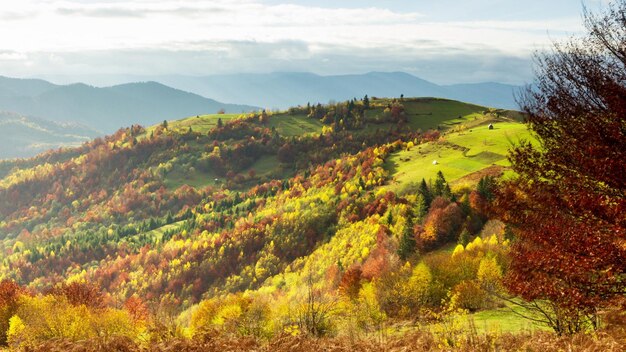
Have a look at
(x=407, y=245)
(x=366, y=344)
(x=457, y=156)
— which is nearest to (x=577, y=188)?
(x=366, y=344)

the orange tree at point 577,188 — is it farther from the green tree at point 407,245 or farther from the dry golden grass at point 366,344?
the green tree at point 407,245

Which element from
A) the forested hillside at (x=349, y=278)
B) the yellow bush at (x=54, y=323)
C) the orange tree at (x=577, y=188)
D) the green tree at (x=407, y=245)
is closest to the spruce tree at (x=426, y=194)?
the forested hillside at (x=349, y=278)

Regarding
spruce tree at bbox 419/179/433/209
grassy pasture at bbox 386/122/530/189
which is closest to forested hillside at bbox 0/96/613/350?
spruce tree at bbox 419/179/433/209

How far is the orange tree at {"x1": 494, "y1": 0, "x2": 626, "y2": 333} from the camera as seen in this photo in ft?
58.1

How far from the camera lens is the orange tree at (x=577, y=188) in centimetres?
1770

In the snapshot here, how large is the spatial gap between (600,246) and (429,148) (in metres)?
175

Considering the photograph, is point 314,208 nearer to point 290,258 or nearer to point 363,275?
point 290,258

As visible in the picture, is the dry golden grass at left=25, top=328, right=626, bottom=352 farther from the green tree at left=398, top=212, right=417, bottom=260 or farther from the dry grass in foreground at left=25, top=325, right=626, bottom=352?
the green tree at left=398, top=212, right=417, bottom=260

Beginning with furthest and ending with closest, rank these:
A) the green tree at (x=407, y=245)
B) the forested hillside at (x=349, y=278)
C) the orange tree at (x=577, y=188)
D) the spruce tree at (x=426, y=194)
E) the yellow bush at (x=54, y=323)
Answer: the spruce tree at (x=426, y=194) < the green tree at (x=407, y=245) < the yellow bush at (x=54, y=323) < the forested hillside at (x=349, y=278) < the orange tree at (x=577, y=188)

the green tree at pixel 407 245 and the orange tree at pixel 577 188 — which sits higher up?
the orange tree at pixel 577 188

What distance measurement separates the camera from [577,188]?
2116 cm

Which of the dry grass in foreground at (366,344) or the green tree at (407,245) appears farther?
the green tree at (407,245)

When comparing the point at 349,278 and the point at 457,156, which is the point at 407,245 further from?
the point at 457,156

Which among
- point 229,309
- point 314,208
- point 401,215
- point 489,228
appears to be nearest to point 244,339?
point 229,309
